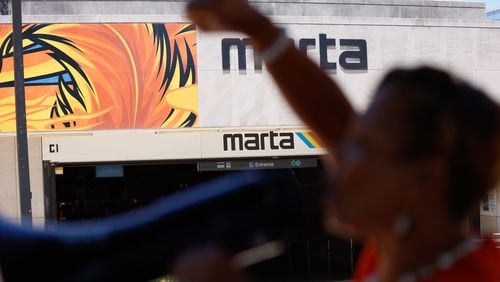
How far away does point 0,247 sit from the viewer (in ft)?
3.33

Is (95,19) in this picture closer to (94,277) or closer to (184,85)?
(184,85)

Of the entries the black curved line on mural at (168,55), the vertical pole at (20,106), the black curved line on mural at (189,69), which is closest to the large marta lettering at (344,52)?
the black curved line on mural at (189,69)

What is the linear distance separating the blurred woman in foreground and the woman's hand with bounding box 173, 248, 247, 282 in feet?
0.74

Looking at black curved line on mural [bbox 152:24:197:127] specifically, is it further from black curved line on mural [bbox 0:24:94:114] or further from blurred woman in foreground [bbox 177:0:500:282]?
blurred woman in foreground [bbox 177:0:500:282]

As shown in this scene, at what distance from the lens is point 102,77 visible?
15.4 m

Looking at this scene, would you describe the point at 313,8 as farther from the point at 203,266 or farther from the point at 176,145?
the point at 203,266

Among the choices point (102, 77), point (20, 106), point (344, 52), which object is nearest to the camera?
point (20, 106)

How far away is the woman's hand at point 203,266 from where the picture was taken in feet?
3.14

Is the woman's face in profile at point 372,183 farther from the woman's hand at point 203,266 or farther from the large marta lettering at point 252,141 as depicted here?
the large marta lettering at point 252,141

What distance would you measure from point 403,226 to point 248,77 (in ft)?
49.3

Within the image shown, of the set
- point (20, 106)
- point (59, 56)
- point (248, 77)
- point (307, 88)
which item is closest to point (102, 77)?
point (59, 56)

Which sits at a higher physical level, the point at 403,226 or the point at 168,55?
the point at 168,55

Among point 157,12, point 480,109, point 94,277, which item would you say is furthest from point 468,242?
point 157,12

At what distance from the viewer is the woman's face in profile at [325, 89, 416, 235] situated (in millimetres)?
1133
